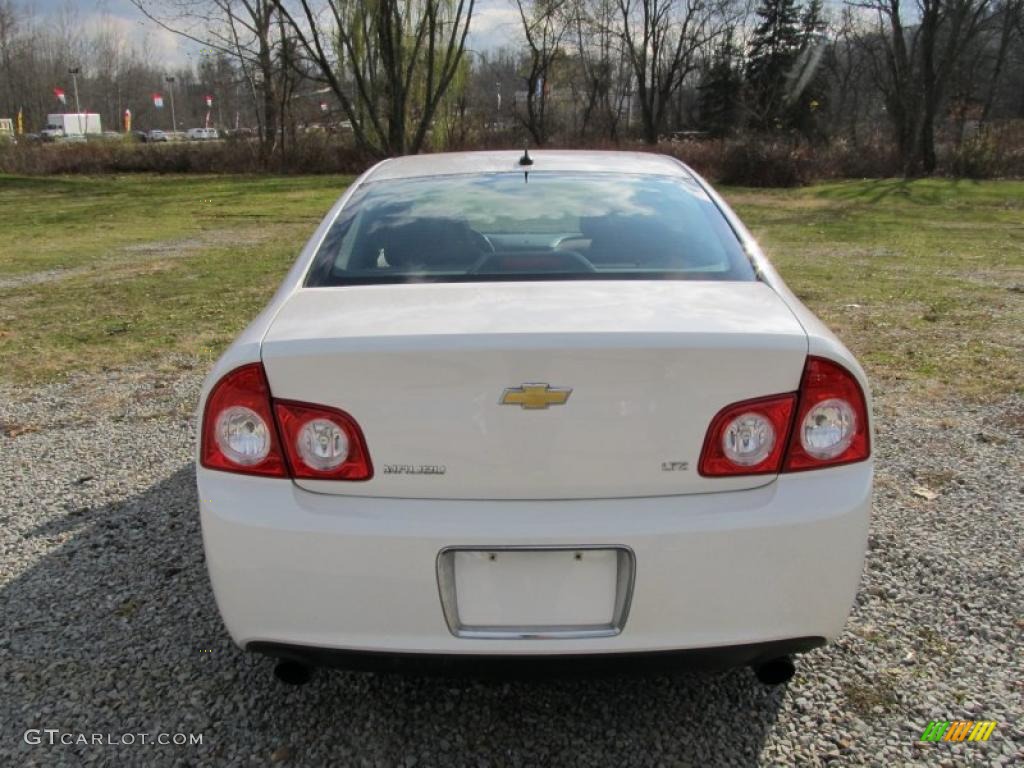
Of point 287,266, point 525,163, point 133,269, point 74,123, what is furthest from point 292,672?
point 74,123

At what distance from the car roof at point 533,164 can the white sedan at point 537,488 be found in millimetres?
1372

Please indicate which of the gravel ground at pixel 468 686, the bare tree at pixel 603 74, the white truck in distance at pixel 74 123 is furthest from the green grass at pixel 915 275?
the white truck in distance at pixel 74 123

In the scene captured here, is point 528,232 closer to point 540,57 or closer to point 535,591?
point 535,591

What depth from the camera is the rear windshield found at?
2.36 m

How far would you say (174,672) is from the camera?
239 cm

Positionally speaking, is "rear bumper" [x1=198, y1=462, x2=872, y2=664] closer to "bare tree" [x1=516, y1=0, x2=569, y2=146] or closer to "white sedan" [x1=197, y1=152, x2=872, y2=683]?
"white sedan" [x1=197, y1=152, x2=872, y2=683]

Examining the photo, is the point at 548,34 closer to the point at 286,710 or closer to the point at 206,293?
the point at 206,293

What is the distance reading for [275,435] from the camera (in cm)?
183

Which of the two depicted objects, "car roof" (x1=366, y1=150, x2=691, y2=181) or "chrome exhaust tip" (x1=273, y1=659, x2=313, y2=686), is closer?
"chrome exhaust tip" (x1=273, y1=659, x2=313, y2=686)

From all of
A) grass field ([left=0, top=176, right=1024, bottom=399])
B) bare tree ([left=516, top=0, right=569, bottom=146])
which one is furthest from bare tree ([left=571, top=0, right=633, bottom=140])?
grass field ([left=0, top=176, right=1024, bottom=399])

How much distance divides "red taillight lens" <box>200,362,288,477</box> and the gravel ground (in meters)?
0.81

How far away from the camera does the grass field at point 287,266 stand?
618 centimetres

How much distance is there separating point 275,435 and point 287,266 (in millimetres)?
9020

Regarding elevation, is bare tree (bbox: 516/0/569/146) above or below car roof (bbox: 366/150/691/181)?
above
